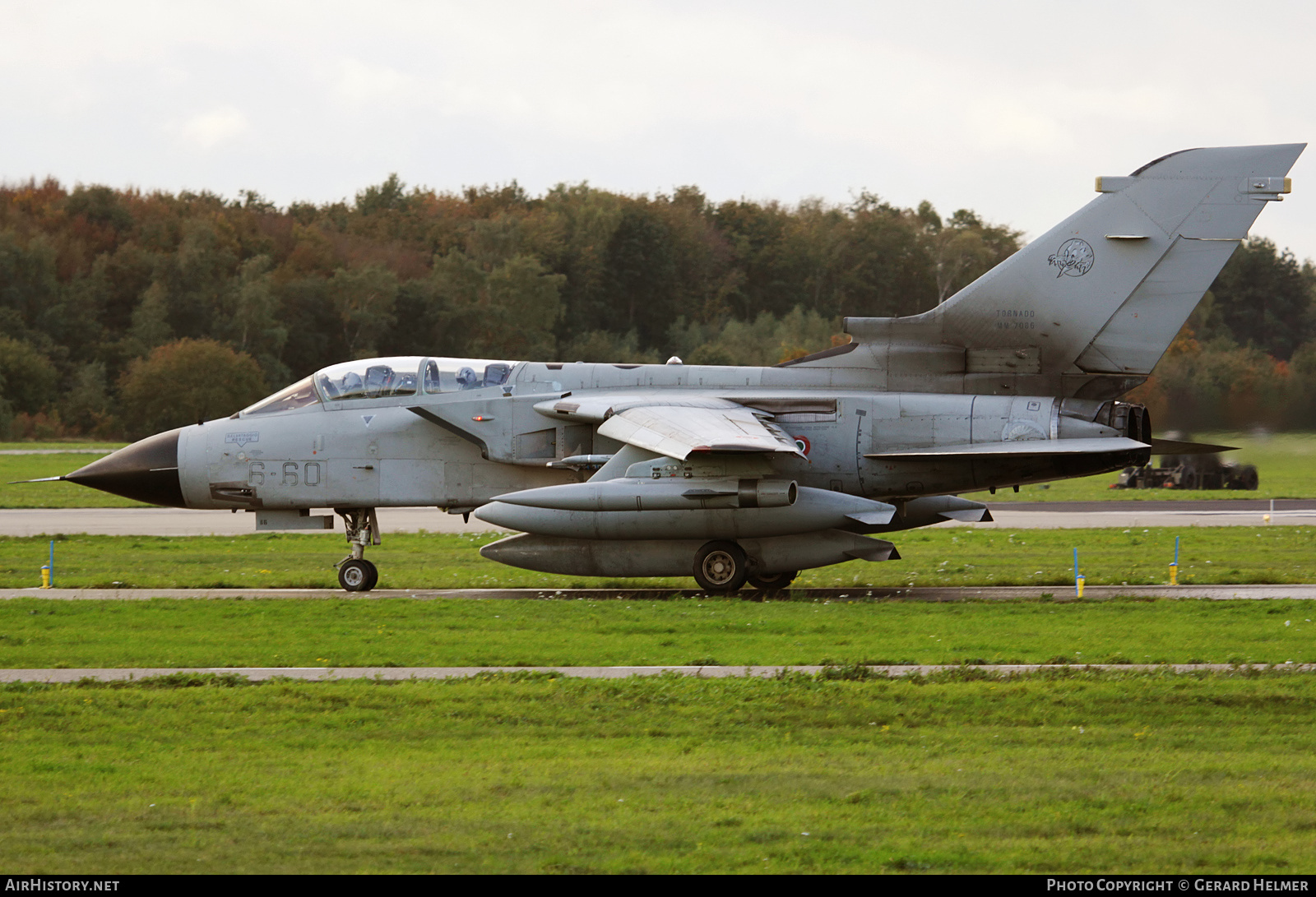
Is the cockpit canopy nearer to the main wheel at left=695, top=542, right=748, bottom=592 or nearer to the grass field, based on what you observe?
the grass field

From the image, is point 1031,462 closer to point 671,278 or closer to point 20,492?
point 20,492

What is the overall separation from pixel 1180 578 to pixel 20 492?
33.6 m

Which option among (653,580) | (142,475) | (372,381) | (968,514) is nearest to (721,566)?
(653,580)

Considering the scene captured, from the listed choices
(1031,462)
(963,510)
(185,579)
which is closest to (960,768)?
(1031,462)

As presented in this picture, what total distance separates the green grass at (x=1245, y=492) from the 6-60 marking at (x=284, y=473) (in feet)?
38.2

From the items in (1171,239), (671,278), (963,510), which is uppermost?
(671,278)

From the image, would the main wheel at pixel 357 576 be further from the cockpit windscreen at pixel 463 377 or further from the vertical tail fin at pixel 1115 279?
the vertical tail fin at pixel 1115 279

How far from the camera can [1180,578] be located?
18891 mm

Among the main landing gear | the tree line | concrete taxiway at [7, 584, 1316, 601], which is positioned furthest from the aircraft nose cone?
the tree line

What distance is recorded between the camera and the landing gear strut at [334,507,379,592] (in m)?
18.0

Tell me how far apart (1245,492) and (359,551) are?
104 ft

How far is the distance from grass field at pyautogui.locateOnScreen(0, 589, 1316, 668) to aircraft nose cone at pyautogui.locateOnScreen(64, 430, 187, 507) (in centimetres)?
284

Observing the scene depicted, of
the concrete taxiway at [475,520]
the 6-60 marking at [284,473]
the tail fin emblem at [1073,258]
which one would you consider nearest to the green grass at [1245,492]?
the concrete taxiway at [475,520]

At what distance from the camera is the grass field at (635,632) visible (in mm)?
12281
